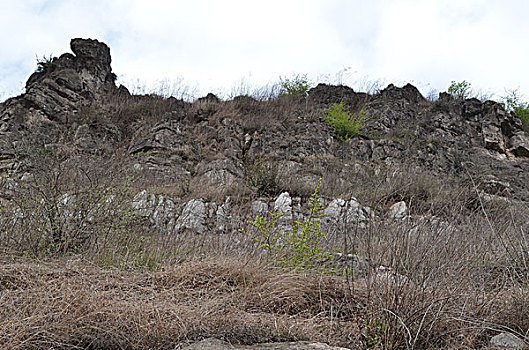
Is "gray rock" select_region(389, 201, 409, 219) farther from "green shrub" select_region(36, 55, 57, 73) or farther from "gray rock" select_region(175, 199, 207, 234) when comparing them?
"green shrub" select_region(36, 55, 57, 73)

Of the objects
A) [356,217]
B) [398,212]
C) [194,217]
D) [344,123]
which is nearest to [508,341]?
[356,217]

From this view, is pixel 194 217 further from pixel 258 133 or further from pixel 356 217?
pixel 258 133

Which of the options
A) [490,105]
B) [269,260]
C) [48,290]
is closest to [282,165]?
[269,260]

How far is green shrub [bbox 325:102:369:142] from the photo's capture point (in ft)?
41.8

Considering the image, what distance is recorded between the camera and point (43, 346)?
1932 mm

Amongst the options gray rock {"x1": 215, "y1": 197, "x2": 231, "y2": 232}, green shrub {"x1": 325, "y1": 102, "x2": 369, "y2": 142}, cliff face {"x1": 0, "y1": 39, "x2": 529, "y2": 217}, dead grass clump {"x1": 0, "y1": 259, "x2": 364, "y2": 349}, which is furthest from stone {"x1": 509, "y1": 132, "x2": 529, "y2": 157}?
dead grass clump {"x1": 0, "y1": 259, "x2": 364, "y2": 349}

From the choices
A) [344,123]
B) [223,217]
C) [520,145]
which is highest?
[344,123]

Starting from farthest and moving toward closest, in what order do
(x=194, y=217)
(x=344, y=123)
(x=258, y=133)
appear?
(x=344, y=123), (x=258, y=133), (x=194, y=217)

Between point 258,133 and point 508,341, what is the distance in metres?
10.9

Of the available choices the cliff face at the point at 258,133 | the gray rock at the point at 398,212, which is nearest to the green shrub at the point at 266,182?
the cliff face at the point at 258,133

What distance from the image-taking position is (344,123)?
1278 cm

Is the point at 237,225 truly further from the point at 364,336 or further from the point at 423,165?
the point at 423,165

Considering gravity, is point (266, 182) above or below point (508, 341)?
above

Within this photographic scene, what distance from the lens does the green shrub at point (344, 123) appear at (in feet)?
41.8
